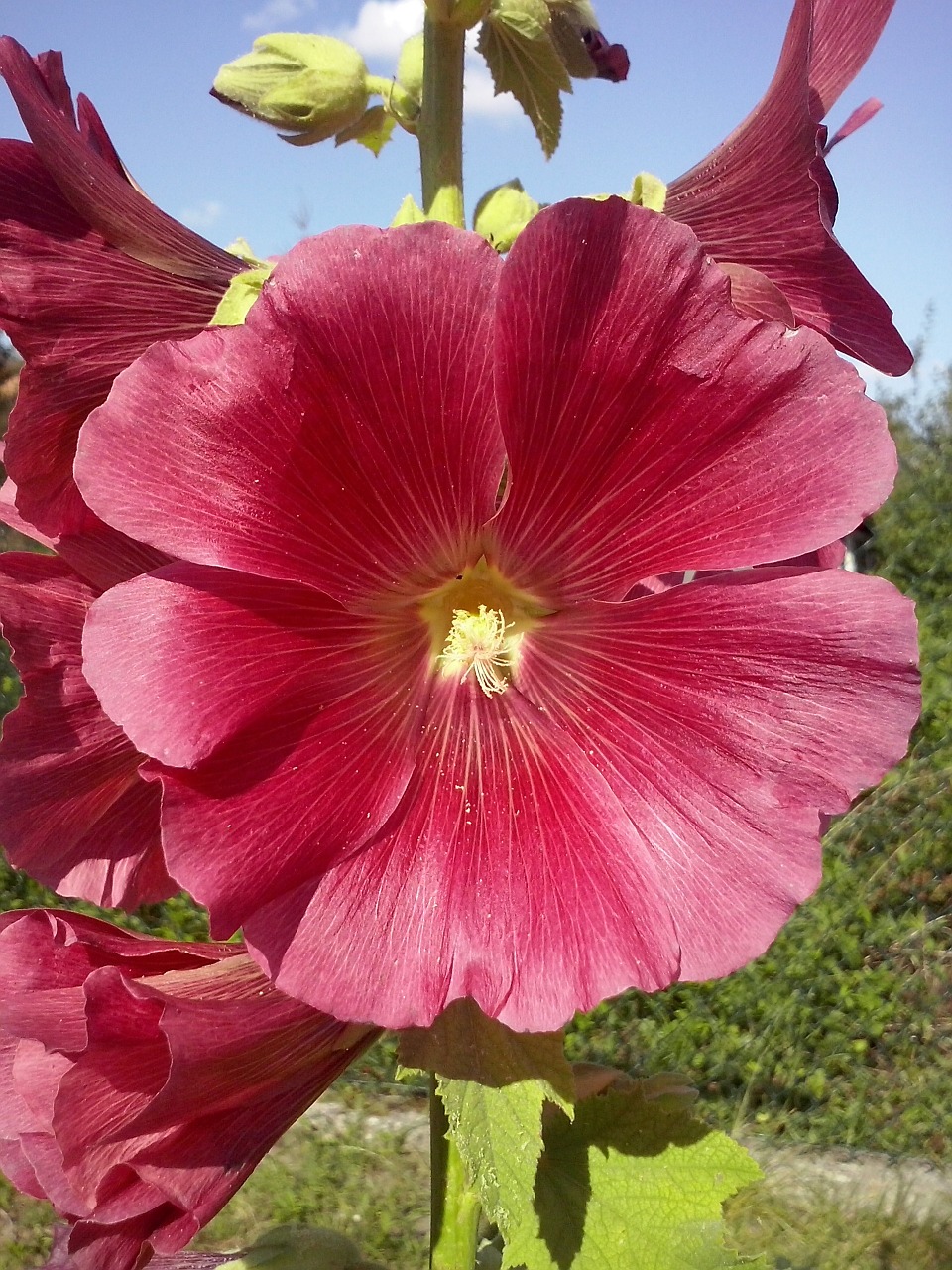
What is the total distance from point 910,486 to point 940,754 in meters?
2.44

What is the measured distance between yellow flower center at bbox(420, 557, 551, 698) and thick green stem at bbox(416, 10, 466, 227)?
1.06ft

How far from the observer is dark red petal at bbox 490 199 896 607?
2.12 ft

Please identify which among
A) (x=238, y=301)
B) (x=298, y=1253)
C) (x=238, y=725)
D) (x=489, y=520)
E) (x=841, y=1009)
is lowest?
(x=841, y=1009)

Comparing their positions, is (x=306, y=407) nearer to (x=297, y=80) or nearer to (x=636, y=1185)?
(x=297, y=80)

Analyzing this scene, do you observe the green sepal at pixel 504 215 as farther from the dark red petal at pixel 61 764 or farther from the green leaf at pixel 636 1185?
the green leaf at pixel 636 1185

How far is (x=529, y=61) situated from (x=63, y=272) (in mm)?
493

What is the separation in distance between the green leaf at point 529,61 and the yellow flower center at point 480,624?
18.6 inches

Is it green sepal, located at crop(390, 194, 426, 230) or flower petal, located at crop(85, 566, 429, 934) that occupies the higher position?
green sepal, located at crop(390, 194, 426, 230)

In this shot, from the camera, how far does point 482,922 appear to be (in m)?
0.71

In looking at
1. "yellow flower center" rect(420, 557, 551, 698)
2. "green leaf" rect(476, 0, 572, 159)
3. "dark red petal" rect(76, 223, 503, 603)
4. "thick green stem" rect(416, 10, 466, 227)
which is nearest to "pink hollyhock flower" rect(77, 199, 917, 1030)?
"dark red petal" rect(76, 223, 503, 603)

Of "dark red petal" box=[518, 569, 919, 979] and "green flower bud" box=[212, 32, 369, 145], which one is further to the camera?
"green flower bud" box=[212, 32, 369, 145]

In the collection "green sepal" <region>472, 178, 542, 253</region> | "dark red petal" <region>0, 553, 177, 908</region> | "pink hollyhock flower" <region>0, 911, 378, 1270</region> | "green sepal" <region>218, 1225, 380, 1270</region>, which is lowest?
"green sepal" <region>218, 1225, 380, 1270</region>

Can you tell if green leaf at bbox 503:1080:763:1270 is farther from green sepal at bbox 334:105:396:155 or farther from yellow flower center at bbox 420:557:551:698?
green sepal at bbox 334:105:396:155

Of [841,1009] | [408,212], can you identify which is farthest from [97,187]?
[841,1009]
